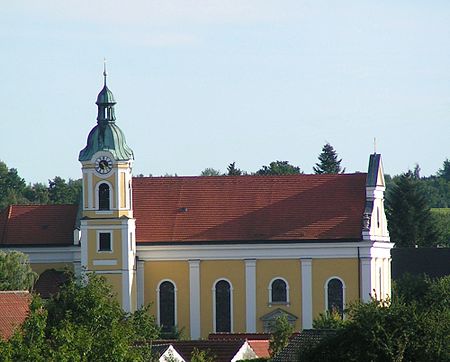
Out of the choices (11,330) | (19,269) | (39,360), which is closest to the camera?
(39,360)

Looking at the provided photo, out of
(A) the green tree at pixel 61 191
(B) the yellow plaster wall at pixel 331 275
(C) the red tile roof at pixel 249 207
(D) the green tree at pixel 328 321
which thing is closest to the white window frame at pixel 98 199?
(C) the red tile roof at pixel 249 207

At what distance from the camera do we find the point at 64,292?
6588 cm

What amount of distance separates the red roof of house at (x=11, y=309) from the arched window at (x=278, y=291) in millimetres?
22793

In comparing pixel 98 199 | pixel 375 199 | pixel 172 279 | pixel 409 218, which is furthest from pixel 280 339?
pixel 409 218

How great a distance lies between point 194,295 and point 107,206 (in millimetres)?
5014

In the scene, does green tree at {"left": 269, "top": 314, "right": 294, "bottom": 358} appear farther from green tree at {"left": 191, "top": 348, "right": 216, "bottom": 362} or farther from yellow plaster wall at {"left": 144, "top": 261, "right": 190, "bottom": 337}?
yellow plaster wall at {"left": 144, "top": 261, "right": 190, "bottom": 337}

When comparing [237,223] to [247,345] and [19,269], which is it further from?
Result: [247,345]

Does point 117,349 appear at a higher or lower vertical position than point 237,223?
lower

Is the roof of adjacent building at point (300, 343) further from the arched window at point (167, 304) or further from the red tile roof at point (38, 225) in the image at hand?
the red tile roof at point (38, 225)

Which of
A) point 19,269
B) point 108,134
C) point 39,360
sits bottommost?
point 39,360

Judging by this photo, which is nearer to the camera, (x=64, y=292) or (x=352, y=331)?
(x=352, y=331)

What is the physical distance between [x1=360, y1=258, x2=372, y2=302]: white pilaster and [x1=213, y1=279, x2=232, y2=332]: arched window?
540 cm

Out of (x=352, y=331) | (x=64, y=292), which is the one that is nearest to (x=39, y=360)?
(x=352, y=331)

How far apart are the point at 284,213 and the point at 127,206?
6648 millimetres
